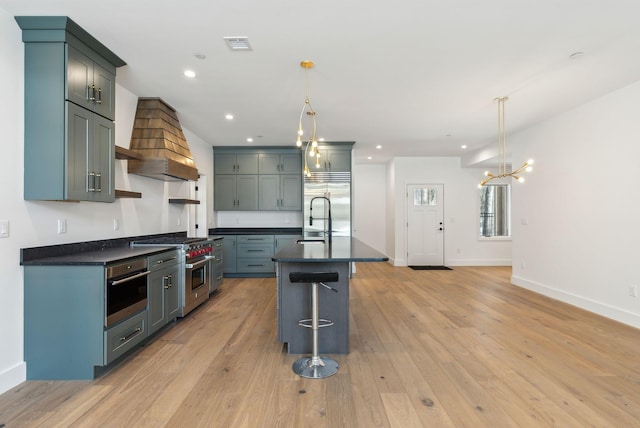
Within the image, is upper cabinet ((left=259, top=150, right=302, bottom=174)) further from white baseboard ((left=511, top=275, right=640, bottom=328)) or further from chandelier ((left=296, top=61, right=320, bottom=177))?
white baseboard ((left=511, top=275, right=640, bottom=328))

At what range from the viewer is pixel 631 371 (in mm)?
2412

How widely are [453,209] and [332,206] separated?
129 inches

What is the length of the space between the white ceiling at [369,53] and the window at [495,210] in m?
3.31

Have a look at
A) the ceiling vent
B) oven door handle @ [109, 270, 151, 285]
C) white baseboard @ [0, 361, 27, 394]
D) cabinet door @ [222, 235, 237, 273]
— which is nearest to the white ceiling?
the ceiling vent

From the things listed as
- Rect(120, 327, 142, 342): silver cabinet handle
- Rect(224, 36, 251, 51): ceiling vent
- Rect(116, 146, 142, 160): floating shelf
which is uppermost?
Rect(224, 36, 251, 51): ceiling vent

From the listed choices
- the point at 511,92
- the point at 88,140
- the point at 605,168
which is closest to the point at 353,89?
the point at 511,92

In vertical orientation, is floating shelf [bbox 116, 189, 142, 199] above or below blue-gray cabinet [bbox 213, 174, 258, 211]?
below

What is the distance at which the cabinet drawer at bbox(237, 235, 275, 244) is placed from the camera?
6.05m

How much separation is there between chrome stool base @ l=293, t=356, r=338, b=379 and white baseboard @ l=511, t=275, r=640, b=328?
3.36m

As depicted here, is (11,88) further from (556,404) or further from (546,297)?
(546,297)

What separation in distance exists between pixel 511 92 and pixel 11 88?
4.61 m

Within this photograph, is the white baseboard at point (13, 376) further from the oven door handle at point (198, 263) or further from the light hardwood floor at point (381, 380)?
the oven door handle at point (198, 263)

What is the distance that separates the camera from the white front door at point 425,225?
748 centimetres

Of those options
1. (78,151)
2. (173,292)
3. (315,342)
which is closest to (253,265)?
(173,292)
